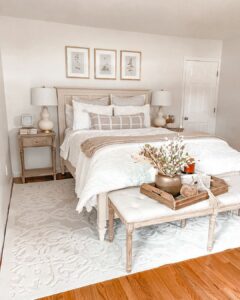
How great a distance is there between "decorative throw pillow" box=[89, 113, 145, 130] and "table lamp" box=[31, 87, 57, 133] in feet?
2.07

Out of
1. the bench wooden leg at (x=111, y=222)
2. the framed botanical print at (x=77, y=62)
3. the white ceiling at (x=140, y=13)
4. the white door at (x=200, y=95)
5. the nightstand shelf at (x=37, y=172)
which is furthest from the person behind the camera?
the white door at (x=200, y=95)

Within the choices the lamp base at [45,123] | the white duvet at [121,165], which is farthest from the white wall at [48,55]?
the white duvet at [121,165]

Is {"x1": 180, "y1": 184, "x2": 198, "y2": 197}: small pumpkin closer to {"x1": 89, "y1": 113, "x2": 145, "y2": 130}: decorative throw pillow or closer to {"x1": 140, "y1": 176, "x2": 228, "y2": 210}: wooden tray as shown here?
{"x1": 140, "y1": 176, "x2": 228, "y2": 210}: wooden tray

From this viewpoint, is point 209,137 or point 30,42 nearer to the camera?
point 209,137

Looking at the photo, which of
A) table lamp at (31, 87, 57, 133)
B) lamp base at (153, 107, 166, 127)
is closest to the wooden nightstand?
table lamp at (31, 87, 57, 133)

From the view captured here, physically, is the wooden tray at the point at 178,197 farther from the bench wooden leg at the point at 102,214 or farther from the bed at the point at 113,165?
the bench wooden leg at the point at 102,214

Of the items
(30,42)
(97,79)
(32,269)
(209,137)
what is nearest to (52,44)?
(30,42)

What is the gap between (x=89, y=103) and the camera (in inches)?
157

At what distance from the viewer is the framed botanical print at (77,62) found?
13.3ft

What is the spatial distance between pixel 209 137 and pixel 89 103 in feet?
6.25

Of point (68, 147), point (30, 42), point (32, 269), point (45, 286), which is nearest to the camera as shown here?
point (45, 286)

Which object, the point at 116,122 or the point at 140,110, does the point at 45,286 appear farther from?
the point at 140,110

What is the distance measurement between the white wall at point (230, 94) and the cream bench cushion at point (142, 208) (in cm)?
342

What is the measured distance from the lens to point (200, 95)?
17.0 ft
